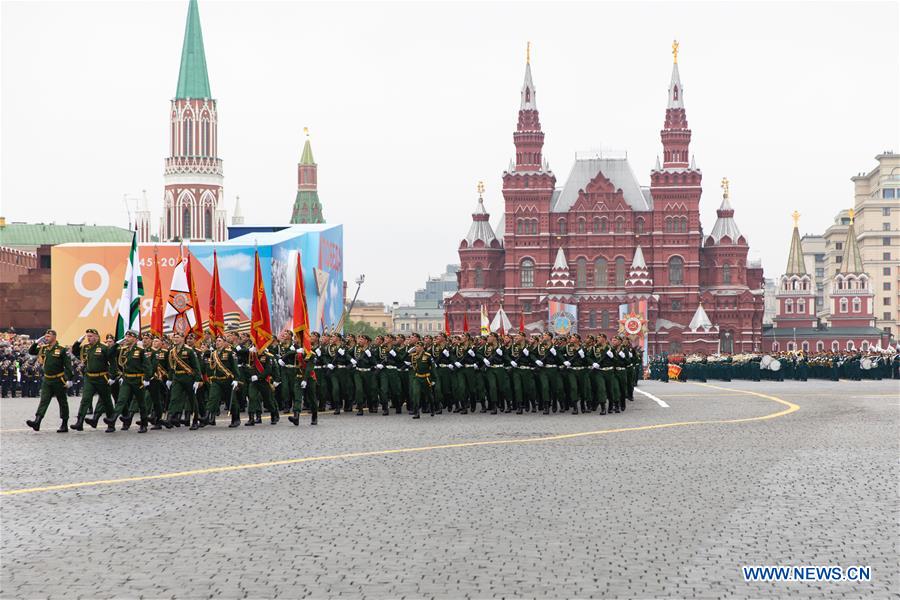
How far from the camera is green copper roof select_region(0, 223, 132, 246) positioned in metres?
130

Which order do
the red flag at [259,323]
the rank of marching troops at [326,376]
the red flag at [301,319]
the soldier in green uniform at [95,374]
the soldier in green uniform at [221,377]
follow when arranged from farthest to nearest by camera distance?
the red flag at [301,319], the red flag at [259,323], the soldier in green uniform at [221,377], the rank of marching troops at [326,376], the soldier in green uniform at [95,374]

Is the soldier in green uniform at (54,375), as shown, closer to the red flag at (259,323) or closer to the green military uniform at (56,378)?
the green military uniform at (56,378)

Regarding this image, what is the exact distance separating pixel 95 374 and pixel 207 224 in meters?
115

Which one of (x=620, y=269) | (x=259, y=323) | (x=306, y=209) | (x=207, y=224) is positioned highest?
(x=306, y=209)

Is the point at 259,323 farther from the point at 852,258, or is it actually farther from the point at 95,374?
the point at 852,258

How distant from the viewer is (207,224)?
131 meters

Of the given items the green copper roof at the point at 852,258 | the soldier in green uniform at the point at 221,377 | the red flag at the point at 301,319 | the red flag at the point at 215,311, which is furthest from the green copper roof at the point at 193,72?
the soldier in green uniform at the point at 221,377

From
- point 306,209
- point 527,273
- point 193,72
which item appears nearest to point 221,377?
point 527,273

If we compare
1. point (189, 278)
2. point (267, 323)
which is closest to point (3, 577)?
point (267, 323)

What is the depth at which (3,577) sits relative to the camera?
748 cm

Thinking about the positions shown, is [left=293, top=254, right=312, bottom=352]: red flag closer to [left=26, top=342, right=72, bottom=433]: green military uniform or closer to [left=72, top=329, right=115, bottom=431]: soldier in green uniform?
[left=72, top=329, right=115, bottom=431]: soldier in green uniform

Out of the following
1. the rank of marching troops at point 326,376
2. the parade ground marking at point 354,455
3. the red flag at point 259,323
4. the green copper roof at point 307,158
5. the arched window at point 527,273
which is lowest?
the parade ground marking at point 354,455

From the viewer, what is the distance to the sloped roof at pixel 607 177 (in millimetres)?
105562

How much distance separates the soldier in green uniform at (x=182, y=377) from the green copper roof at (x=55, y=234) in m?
114
